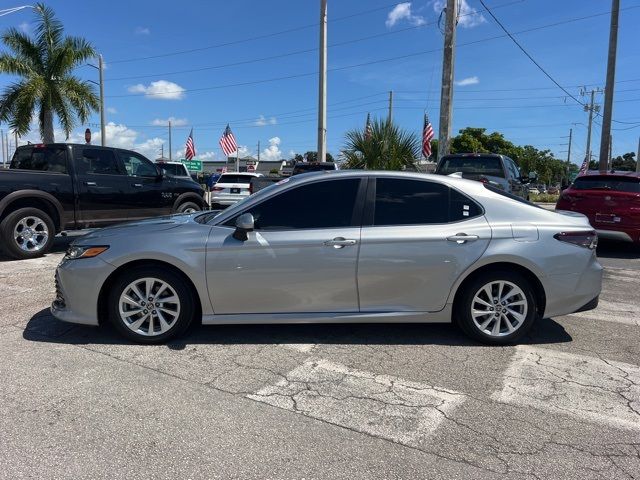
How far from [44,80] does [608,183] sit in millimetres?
21954

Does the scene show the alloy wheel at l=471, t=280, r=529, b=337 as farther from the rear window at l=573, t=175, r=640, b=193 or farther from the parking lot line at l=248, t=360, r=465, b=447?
the rear window at l=573, t=175, r=640, b=193

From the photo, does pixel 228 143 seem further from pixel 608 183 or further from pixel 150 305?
pixel 150 305

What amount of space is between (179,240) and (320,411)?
2.01 m

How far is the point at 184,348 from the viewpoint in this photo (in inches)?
Answer: 184

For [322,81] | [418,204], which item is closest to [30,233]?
[418,204]

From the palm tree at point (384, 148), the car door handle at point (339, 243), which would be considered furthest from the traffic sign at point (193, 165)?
the car door handle at point (339, 243)

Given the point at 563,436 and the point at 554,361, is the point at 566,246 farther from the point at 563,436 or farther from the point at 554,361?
the point at 563,436

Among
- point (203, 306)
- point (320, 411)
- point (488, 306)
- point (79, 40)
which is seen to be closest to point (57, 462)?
point (320, 411)

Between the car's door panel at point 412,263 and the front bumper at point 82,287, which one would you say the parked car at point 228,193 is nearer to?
the front bumper at point 82,287

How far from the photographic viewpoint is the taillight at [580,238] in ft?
15.6

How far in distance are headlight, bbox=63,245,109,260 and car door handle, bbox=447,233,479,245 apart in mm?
3066

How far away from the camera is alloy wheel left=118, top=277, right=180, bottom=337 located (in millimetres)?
4664

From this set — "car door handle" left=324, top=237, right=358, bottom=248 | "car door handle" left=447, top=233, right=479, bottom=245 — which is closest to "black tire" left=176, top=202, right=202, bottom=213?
"car door handle" left=324, top=237, right=358, bottom=248

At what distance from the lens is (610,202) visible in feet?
31.9
